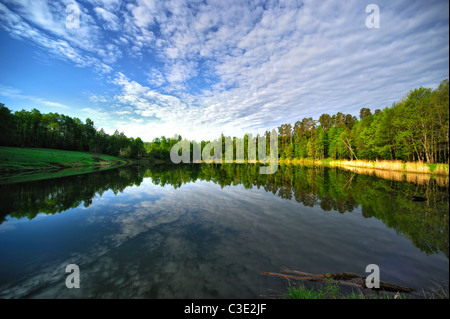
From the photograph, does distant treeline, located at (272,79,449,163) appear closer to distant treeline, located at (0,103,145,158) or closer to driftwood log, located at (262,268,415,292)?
driftwood log, located at (262,268,415,292)

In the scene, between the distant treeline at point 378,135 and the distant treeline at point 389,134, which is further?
the distant treeline at point 378,135

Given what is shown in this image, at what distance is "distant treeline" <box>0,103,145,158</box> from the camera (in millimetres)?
56606

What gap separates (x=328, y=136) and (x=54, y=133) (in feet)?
443

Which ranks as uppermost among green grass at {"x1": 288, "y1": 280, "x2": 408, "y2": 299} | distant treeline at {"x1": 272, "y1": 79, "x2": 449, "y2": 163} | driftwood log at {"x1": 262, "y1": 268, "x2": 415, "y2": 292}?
distant treeline at {"x1": 272, "y1": 79, "x2": 449, "y2": 163}

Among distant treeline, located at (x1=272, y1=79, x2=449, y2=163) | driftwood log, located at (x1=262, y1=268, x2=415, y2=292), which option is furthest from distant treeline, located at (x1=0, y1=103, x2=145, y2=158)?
distant treeline, located at (x1=272, y1=79, x2=449, y2=163)

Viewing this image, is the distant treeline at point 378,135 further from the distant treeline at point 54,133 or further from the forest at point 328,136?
the distant treeline at point 54,133

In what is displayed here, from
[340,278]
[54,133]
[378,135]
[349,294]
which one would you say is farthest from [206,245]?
[54,133]

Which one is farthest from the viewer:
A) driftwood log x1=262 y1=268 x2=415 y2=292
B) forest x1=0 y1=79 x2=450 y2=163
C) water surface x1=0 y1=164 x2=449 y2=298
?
forest x1=0 y1=79 x2=450 y2=163

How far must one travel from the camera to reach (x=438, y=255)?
5961 millimetres

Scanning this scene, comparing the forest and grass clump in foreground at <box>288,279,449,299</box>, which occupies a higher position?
the forest

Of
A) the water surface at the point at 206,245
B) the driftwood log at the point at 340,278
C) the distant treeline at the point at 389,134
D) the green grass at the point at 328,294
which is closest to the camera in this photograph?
the green grass at the point at 328,294

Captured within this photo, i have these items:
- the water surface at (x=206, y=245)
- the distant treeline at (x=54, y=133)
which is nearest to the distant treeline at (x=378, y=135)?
the water surface at (x=206, y=245)

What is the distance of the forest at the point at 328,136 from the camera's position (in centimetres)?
3221

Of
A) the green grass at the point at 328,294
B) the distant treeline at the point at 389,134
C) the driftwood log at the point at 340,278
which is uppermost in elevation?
the distant treeline at the point at 389,134
